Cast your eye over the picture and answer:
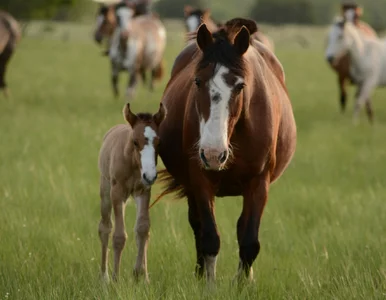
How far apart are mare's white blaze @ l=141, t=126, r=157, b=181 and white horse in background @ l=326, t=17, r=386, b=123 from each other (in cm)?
1191

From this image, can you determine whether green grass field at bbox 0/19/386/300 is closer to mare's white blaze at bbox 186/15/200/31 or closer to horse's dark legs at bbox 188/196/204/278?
horse's dark legs at bbox 188/196/204/278

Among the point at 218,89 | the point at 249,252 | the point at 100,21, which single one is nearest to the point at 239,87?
the point at 218,89

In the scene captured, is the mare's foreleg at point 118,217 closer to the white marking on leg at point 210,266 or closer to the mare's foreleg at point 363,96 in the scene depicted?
the white marking on leg at point 210,266

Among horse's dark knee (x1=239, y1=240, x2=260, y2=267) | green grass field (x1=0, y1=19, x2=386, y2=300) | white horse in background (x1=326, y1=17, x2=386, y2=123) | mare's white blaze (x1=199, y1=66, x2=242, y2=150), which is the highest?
mare's white blaze (x1=199, y1=66, x2=242, y2=150)

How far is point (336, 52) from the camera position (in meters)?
17.0

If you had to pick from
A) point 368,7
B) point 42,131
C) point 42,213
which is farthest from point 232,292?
point 368,7

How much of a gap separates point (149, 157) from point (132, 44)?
14.9 m

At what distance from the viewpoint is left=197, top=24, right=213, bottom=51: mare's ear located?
15.9 feet

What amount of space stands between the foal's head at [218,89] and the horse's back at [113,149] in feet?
2.72

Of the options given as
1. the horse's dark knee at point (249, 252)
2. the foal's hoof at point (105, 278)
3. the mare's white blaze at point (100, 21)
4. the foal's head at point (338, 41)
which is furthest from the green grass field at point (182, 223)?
the mare's white blaze at point (100, 21)

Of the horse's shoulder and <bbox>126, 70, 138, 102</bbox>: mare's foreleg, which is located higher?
the horse's shoulder

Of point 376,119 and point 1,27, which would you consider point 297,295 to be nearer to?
point 376,119

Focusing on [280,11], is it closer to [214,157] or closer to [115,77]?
[115,77]

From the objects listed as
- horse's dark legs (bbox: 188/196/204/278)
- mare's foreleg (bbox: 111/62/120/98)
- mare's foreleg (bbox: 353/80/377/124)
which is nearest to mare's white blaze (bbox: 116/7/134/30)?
mare's foreleg (bbox: 111/62/120/98)
